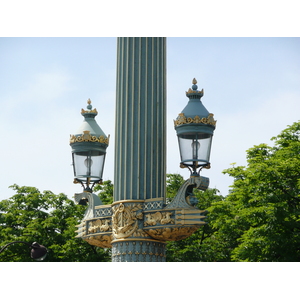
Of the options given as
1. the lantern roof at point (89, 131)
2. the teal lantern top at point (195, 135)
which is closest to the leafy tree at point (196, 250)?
the lantern roof at point (89, 131)

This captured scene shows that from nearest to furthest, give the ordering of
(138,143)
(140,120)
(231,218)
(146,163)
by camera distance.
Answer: (146,163), (138,143), (140,120), (231,218)

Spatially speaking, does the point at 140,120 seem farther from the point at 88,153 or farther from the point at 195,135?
the point at 88,153

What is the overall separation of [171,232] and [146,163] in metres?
1.51

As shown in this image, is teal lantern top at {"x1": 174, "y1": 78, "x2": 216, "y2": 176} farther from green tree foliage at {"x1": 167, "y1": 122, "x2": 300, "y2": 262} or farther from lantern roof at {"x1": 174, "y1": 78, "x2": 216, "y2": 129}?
green tree foliage at {"x1": 167, "y1": 122, "x2": 300, "y2": 262}

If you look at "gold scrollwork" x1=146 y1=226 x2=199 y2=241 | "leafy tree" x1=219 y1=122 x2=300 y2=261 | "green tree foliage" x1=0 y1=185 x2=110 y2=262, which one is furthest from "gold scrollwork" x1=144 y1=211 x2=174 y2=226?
"green tree foliage" x1=0 y1=185 x2=110 y2=262

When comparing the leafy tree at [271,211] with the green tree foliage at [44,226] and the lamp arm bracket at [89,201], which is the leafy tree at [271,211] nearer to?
the green tree foliage at [44,226]

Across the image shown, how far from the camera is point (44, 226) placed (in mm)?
37781

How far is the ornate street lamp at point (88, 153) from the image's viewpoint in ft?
54.0

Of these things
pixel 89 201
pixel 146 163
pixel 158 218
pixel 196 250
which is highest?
pixel 196 250

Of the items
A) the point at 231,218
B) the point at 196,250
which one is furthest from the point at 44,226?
the point at 231,218

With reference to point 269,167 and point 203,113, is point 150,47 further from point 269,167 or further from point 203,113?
point 269,167

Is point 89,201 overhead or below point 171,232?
overhead

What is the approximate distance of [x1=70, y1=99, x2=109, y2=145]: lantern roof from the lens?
648 inches
